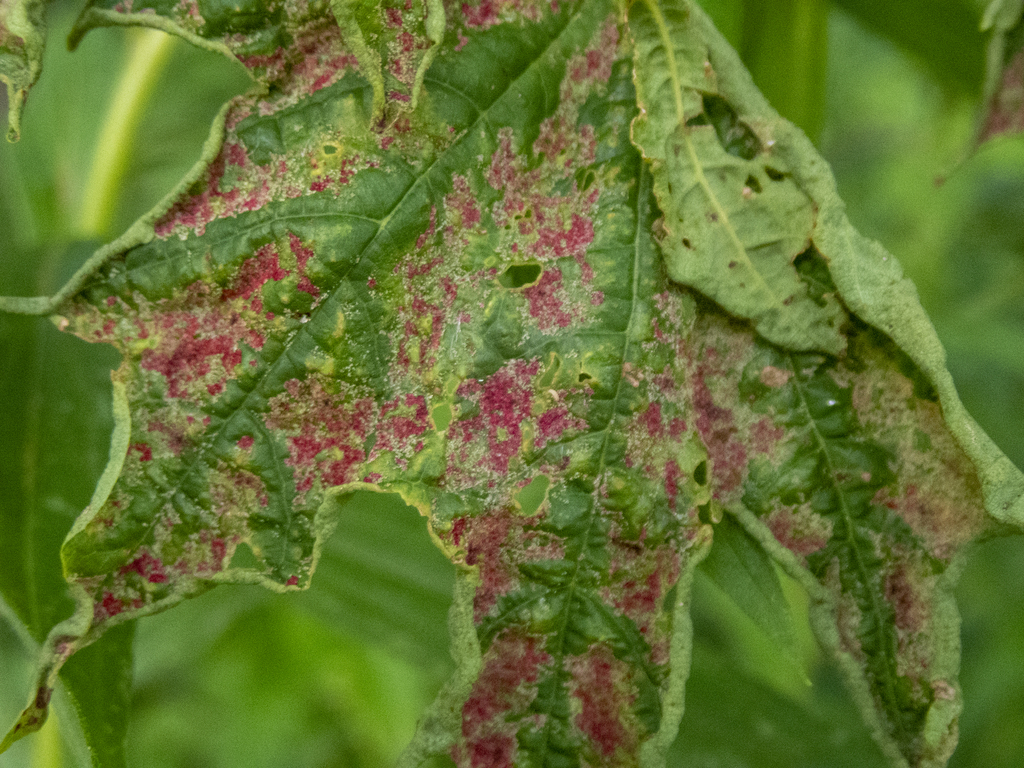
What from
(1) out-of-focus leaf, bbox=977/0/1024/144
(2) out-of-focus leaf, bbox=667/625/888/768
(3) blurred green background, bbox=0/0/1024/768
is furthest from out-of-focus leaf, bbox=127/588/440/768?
(1) out-of-focus leaf, bbox=977/0/1024/144

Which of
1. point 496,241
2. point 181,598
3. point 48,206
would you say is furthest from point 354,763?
point 496,241

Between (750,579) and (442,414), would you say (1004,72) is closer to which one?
(750,579)

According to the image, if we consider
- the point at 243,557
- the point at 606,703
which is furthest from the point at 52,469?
the point at 606,703

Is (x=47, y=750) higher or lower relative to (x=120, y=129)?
lower

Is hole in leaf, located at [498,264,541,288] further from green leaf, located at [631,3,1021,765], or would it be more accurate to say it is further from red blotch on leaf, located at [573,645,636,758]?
red blotch on leaf, located at [573,645,636,758]

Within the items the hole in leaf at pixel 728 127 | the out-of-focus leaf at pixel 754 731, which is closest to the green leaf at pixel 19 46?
the hole in leaf at pixel 728 127
